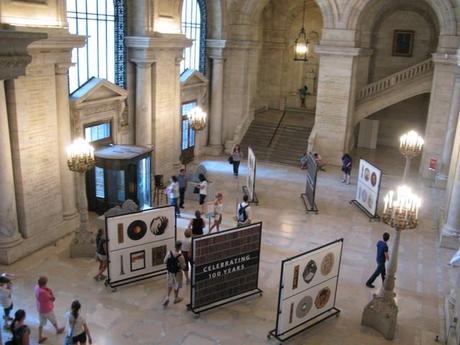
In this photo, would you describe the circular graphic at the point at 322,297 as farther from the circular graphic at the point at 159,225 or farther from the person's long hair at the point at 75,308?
the person's long hair at the point at 75,308

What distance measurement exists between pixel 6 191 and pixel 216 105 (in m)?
13.6

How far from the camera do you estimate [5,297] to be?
908cm

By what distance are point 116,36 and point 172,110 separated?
12.3ft

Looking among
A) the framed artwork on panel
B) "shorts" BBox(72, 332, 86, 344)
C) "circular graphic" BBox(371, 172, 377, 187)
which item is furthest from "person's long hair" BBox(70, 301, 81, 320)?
the framed artwork on panel

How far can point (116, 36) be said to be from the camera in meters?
16.4

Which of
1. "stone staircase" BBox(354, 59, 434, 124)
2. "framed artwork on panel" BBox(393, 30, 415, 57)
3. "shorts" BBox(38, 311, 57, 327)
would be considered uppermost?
"framed artwork on panel" BBox(393, 30, 415, 57)

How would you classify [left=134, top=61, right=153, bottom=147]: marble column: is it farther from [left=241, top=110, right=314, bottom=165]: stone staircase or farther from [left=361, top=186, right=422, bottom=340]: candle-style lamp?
[left=361, top=186, right=422, bottom=340]: candle-style lamp

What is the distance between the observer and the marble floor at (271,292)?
31.4ft

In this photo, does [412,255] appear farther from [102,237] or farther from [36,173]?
[36,173]

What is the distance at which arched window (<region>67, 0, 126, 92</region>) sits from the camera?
14633mm

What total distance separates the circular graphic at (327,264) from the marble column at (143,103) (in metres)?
9.88

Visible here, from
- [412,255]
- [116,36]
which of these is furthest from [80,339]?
[116,36]

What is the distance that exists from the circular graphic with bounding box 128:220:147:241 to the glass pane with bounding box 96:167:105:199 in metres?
4.86

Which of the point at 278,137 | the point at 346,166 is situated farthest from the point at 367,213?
the point at 278,137
